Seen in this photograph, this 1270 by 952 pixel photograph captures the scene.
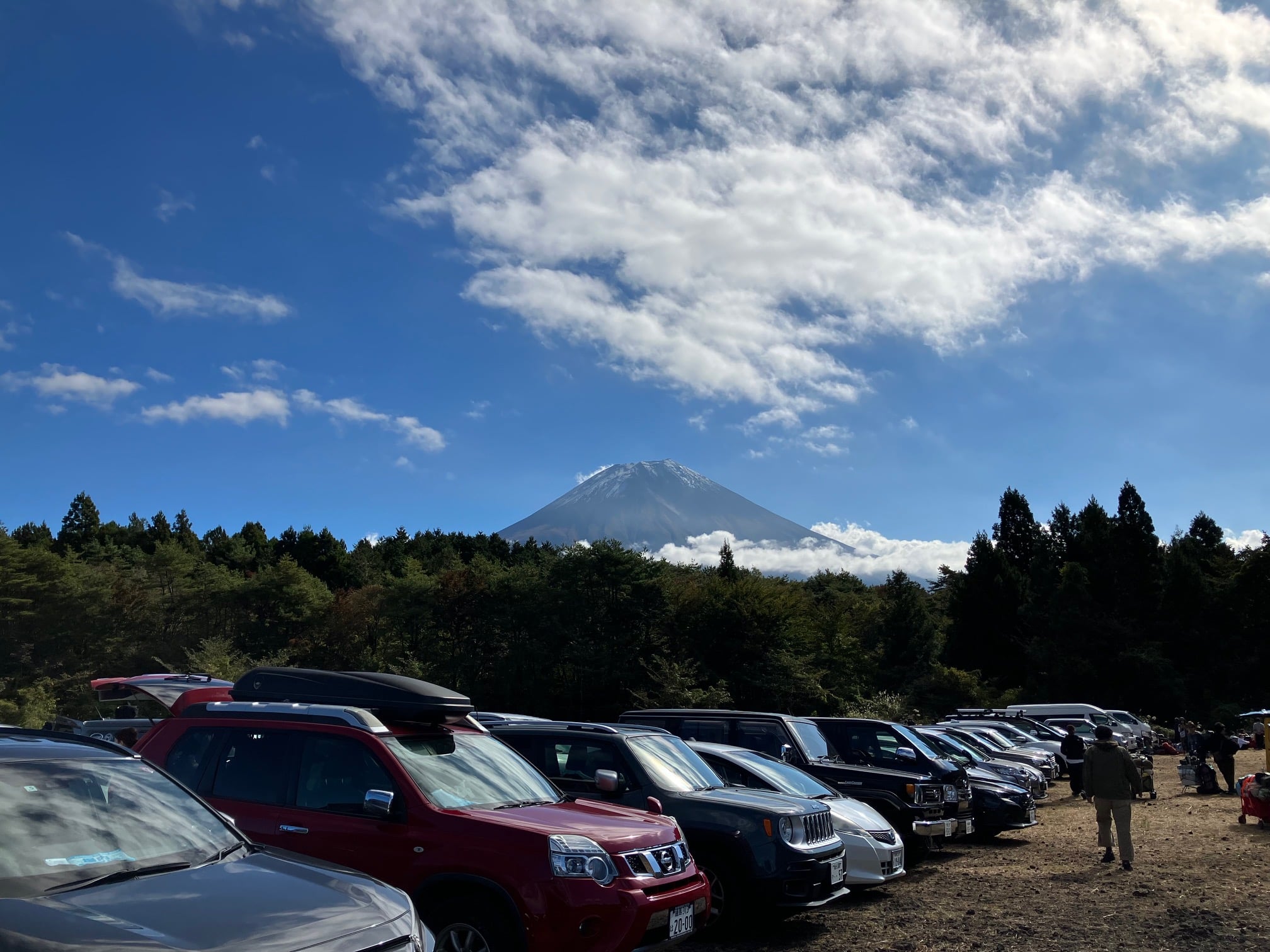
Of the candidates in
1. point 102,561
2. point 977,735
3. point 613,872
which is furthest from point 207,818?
point 102,561

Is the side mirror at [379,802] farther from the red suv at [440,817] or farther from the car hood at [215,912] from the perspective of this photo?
the car hood at [215,912]

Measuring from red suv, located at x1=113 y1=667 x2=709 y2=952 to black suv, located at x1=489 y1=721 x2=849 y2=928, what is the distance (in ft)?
3.77

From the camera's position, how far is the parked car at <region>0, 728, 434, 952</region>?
3.18 metres

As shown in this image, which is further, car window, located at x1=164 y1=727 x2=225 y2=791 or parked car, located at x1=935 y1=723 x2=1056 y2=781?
parked car, located at x1=935 y1=723 x2=1056 y2=781

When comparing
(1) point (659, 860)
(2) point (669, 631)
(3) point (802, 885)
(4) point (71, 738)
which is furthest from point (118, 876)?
(2) point (669, 631)

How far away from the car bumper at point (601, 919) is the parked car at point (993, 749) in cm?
1398

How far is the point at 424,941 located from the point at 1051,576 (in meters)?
63.6

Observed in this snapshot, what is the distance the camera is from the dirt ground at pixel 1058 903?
25.8 feet

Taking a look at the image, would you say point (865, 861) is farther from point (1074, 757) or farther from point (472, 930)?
point (1074, 757)

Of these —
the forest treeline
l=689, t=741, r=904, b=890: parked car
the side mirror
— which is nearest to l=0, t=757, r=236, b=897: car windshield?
the side mirror

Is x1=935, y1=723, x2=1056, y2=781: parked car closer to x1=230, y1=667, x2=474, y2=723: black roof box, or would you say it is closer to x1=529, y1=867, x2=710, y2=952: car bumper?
x1=230, y1=667, x2=474, y2=723: black roof box

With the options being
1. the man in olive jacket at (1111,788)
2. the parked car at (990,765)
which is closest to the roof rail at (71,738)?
the man in olive jacket at (1111,788)

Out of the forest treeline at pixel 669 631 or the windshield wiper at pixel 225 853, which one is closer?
the windshield wiper at pixel 225 853

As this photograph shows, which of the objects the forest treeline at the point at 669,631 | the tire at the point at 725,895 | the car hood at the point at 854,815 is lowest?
the tire at the point at 725,895
